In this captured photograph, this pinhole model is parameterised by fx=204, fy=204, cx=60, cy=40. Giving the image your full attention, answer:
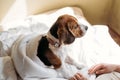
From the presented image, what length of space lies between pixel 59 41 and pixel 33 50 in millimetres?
161

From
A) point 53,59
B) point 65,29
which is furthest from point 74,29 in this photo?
point 53,59

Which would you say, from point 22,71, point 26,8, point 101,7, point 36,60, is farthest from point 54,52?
point 101,7

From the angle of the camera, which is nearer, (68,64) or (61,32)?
(61,32)

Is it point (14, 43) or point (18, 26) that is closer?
point (14, 43)

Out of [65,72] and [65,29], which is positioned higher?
[65,29]

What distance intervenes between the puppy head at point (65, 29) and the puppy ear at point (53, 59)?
0.30ft

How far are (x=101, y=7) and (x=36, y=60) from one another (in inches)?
51.3

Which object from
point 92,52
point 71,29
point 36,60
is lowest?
point 92,52

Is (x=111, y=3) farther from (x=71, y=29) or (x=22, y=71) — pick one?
(x=22, y=71)

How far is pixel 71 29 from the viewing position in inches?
44.8

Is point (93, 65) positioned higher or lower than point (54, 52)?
lower

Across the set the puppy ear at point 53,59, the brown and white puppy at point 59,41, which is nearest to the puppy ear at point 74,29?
the brown and white puppy at point 59,41

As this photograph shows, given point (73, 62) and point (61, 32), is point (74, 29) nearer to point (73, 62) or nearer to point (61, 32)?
point (61, 32)

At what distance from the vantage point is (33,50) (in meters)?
1.16
